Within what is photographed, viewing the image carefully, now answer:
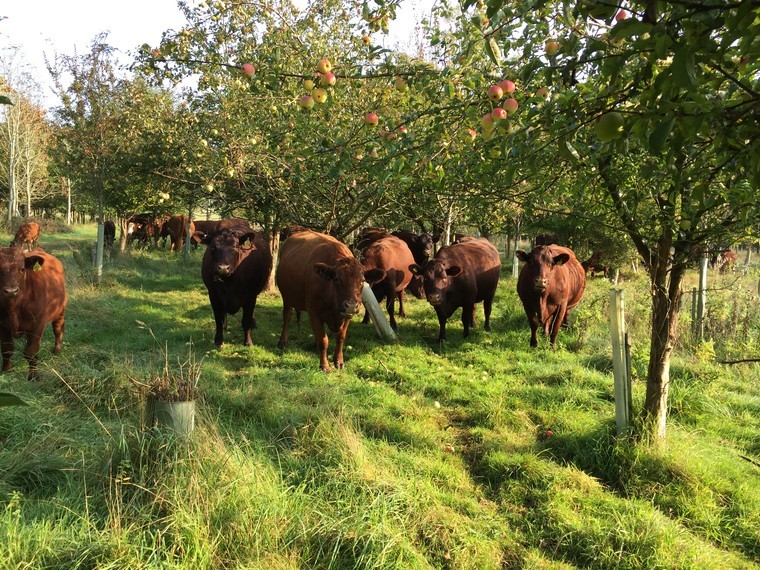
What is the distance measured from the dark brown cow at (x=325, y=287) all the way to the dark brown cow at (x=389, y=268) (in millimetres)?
1372

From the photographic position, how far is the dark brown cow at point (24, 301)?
5.84 meters

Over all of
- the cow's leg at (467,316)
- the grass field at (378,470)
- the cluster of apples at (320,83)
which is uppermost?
the cluster of apples at (320,83)

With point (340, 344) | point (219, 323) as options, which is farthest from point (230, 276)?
point (340, 344)

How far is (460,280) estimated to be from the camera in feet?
29.8

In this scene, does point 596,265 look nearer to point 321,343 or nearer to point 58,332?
point 321,343

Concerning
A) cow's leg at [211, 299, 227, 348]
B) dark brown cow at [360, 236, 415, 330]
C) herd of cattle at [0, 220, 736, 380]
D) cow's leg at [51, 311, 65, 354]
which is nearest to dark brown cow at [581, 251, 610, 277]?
herd of cattle at [0, 220, 736, 380]

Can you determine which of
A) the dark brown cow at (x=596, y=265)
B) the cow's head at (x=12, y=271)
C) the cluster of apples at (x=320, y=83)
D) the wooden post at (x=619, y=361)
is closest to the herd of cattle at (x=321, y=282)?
the cow's head at (x=12, y=271)

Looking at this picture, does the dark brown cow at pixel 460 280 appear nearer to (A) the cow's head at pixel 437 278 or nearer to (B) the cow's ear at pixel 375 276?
(A) the cow's head at pixel 437 278

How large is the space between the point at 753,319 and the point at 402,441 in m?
8.22

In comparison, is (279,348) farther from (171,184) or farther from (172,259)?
(172,259)

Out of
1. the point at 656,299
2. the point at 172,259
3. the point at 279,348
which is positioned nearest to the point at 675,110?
the point at 656,299

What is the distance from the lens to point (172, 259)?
1841 cm

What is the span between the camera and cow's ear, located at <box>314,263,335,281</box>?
729 cm

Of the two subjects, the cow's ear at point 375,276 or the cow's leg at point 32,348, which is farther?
the cow's ear at point 375,276
